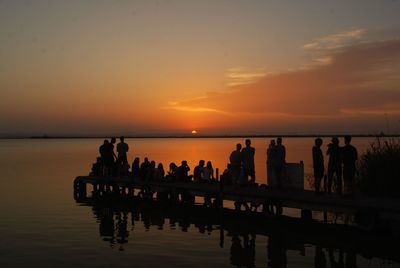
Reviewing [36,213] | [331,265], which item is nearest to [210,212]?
[36,213]

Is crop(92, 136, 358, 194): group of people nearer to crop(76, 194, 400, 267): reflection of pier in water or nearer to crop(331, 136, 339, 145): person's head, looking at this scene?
crop(331, 136, 339, 145): person's head

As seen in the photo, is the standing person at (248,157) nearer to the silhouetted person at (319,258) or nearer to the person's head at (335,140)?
the person's head at (335,140)

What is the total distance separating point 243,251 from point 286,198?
2.82m

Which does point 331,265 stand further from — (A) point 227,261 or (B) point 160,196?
(B) point 160,196

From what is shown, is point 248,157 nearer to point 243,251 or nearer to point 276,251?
point 243,251

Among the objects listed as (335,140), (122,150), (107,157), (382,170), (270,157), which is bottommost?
(382,170)

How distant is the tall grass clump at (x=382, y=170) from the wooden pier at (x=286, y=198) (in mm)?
1945

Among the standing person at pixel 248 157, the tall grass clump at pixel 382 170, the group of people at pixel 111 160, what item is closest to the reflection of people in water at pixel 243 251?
the standing person at pixel 248 157

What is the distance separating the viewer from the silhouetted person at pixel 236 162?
1916 centimetres

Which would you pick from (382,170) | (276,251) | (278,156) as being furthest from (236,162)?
(382,170)

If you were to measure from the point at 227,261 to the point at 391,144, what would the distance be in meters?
9.49

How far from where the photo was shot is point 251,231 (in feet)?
57.1

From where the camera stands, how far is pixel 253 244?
15.5 m

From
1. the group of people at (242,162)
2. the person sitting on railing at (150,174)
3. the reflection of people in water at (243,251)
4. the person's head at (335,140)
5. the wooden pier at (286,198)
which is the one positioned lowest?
the reflection of people in water at (243,251)
